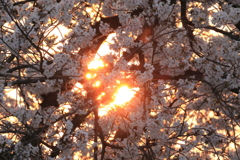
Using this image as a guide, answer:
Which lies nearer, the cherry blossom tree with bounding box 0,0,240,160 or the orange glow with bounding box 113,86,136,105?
the cherry blossom tree with bounding box 0,0,240,160

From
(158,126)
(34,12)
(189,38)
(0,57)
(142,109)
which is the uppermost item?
(189,38)

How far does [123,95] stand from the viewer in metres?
5.48

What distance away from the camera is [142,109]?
5738mm

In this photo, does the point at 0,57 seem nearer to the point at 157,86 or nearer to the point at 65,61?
the point at 65,61

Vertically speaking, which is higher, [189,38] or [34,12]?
[189,38]

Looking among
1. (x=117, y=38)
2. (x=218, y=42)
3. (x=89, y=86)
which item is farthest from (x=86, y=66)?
(x=218, y=42)

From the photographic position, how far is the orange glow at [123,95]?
16.9 feet

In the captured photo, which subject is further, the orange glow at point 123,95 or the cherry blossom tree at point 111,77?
the orange glow at point 123,95

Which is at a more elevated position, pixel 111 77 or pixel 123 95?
pixel 123 95

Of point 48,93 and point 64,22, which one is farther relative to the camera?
point 48,93

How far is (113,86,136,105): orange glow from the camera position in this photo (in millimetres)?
5166

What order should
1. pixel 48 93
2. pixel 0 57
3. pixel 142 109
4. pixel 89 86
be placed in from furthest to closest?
pixel 48 93
pixel 0 57
pixel 142 109
pixel 89 86

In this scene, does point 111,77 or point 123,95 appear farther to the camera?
point 123,95

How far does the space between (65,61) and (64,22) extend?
1.80 feet
